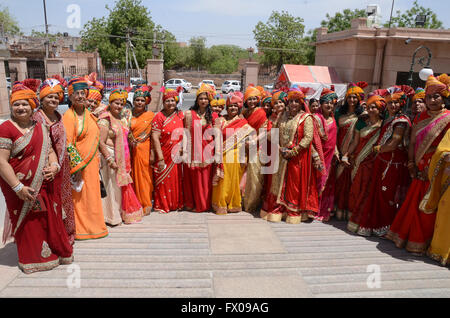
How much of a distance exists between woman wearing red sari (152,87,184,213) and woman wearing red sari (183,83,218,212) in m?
0.13

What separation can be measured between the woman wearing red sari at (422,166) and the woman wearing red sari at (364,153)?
479mm

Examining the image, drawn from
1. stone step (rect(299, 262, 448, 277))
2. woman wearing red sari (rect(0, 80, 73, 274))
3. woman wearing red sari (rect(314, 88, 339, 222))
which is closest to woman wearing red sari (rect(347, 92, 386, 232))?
woman wearing red sari (rect(314, 88, 339, 222))

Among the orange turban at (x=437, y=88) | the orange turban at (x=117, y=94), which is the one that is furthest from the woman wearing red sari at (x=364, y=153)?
the orange turban at (x=117, y=94)

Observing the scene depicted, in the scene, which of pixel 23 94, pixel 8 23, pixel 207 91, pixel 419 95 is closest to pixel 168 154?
pixel 207 91

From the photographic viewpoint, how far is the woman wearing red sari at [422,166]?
341 cm

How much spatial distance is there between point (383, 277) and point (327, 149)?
189 centimetres

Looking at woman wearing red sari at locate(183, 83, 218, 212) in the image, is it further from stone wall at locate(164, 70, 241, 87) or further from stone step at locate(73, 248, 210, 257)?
stone wall at locate(164, 70, 241, 87)

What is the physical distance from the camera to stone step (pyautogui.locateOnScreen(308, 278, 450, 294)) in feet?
9.60

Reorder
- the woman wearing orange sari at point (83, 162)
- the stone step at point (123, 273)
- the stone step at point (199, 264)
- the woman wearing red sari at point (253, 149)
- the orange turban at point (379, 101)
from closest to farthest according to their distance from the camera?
the stone step at point (123, 273), the stone step at point (199, 264), the woman wearing orange sari at point (83, 162), the orange turban at point (379, 101), the woman wearing red sari at point (253, 149)

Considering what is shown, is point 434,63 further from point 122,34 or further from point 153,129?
point 122,34

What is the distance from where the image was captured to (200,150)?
15.2ft

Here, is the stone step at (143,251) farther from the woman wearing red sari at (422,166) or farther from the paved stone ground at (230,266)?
the woman wearing red sari at (422,166)

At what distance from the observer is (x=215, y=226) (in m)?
4.29
